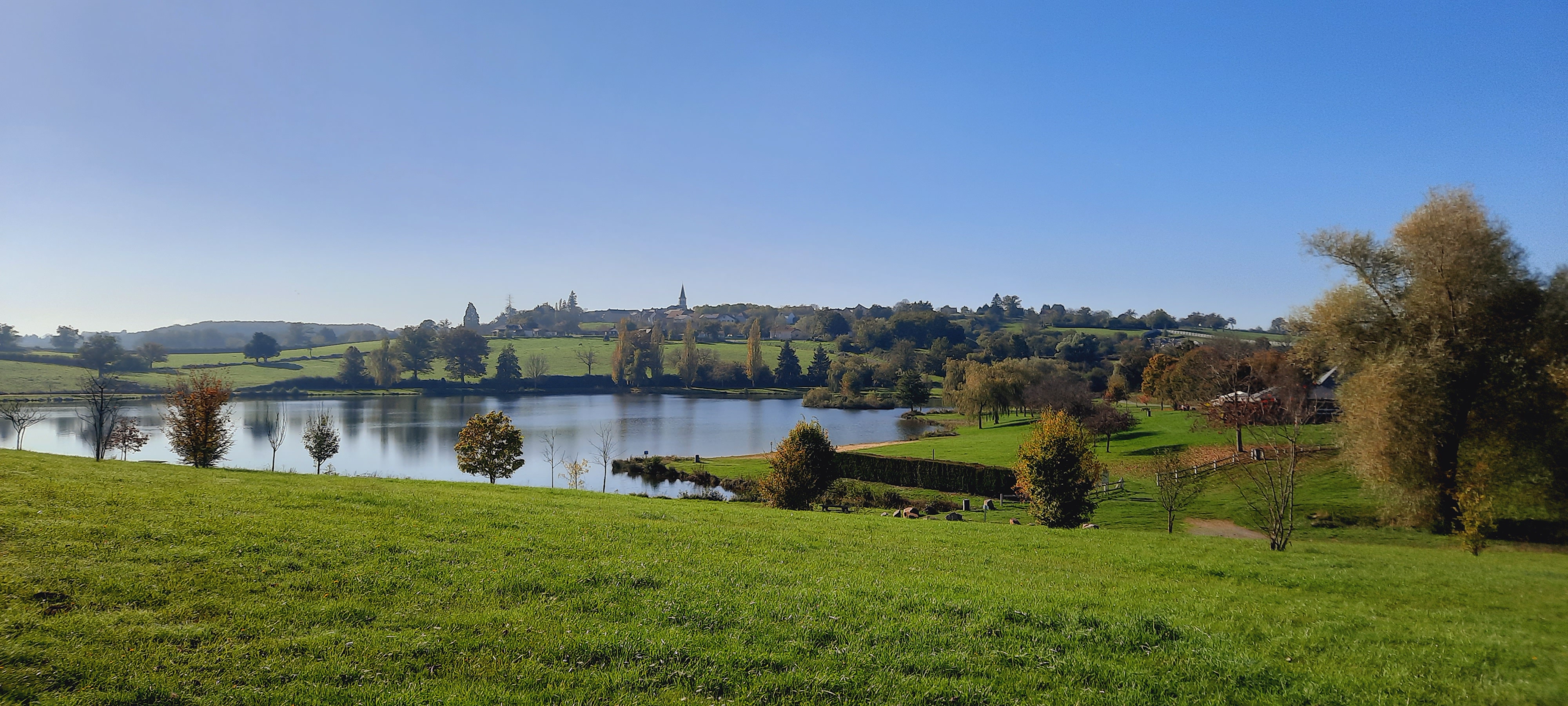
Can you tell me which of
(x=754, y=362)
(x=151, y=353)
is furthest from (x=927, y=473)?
(x=151, y=353)

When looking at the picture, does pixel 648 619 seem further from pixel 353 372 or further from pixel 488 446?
pixel 353 372

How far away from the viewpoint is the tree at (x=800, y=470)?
3056 centimetres

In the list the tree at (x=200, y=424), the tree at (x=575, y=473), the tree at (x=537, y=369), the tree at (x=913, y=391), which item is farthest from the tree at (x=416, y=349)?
the tree at (x=200, y=424)

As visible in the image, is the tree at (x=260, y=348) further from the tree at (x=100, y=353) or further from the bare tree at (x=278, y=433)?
the bare tree at (x=278, y=433)

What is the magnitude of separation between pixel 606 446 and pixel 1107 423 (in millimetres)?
36430

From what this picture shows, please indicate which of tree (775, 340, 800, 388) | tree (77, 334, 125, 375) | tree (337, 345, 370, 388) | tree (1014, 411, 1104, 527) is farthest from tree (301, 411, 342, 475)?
tree (775, 340, 800, 388)

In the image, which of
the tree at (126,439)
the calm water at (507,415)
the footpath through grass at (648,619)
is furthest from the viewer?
the calm water at (507,415)

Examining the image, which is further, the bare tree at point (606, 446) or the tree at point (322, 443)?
the bare tree at point (606, 446)

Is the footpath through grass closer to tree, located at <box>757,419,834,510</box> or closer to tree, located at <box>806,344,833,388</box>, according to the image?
tree, located at <box>757,419,834,510</box>

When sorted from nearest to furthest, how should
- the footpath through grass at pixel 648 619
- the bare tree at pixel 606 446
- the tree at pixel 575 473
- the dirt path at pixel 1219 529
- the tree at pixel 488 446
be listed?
the footpath through grass at pixel 648 619 → the dirt path at pixel 1219 529 → the tree at pixel 488 446 → the tree at pixel 575 473 → the bare tree at pixel 606 446

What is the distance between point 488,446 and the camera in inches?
1524

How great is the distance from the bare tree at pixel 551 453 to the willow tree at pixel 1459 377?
3641 centimetres

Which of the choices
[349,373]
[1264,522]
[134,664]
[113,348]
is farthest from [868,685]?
[113,348]

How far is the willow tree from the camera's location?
76.3ft
